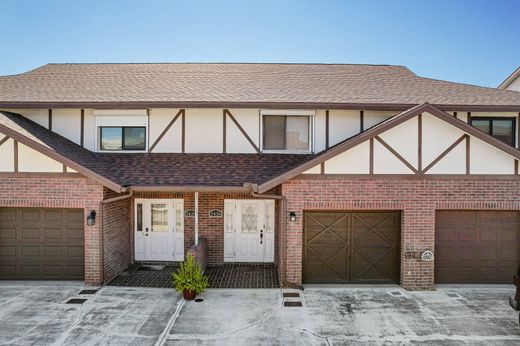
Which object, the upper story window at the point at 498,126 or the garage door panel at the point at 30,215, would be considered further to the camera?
the upper story window at the point at 498,126

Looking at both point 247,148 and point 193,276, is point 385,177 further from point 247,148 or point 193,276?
point 193,276

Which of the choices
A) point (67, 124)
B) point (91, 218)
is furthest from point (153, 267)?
point (67, 124)

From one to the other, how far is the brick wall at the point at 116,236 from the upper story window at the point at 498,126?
39.2ft

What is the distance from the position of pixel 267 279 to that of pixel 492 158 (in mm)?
7160

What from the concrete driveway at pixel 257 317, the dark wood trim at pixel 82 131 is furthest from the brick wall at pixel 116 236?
the dark wood trim at pixel 82 131

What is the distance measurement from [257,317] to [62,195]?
20.4ft

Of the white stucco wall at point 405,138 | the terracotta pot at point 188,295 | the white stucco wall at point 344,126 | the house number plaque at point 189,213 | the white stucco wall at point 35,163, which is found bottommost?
the terracotta pot at point 188,295

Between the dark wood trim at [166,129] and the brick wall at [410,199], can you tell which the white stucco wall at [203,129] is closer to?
the dark wood trim at [166,129]

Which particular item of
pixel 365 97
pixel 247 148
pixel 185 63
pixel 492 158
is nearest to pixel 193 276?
pixel 247 148

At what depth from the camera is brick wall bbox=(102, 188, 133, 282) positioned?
941 cm

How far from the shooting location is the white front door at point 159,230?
1148 cm

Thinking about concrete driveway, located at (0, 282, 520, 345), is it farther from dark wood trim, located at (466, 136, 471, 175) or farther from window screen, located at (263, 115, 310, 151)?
A: window screen, located at (263, 115, 310, 151)

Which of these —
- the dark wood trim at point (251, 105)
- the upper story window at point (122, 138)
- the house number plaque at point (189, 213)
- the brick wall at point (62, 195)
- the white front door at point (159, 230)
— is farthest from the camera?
the white front door at point (159, 230)

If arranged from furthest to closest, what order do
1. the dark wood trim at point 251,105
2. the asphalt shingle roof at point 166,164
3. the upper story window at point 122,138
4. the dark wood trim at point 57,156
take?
the upper story window at point 122,138
the dark wood trim at point 251,105
the asphalt shingle roof at point 166,164
the dark wood trim at point 57,156
